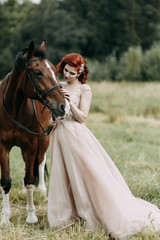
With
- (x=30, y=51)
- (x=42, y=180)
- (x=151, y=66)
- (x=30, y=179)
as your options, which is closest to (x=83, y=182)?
(x=30, y=179)

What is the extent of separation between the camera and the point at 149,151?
7.04 meters

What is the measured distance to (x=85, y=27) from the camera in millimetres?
36594

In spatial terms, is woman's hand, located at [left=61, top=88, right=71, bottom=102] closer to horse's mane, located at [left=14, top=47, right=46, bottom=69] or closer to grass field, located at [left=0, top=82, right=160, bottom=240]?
horse's mane, located at [left=14, top=47, right=46, bottom=69]

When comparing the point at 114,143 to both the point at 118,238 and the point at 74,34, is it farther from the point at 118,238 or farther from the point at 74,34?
the point at 74,34

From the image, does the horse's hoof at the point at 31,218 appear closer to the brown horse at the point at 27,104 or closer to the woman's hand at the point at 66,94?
the brown horse at the point at 27,104

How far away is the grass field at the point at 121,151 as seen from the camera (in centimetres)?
313

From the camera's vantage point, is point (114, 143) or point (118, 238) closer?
point (118, 238)

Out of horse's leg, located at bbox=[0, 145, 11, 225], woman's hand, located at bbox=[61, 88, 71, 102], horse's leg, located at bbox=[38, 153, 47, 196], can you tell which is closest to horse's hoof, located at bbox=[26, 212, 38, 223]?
horse's leg, located at bbox=[0, 145, 11, 225]

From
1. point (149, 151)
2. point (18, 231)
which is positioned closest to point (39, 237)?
point (18, 231)

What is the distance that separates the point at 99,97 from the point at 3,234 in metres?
12.2

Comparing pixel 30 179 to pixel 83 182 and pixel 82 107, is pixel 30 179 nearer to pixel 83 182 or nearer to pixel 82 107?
pixel 83 182

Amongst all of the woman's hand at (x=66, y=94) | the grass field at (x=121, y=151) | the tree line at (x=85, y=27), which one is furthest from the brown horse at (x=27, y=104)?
the tree line at (x=85, y=27)

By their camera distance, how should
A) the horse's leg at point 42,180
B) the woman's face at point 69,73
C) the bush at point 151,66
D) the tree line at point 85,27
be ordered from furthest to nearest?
1. the tree line at point 85,27
2. the bush at point 151,66
3. the horse's leg at point 42,180
4. the woman's face at point 69,73

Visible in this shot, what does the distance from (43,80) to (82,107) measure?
56cm
